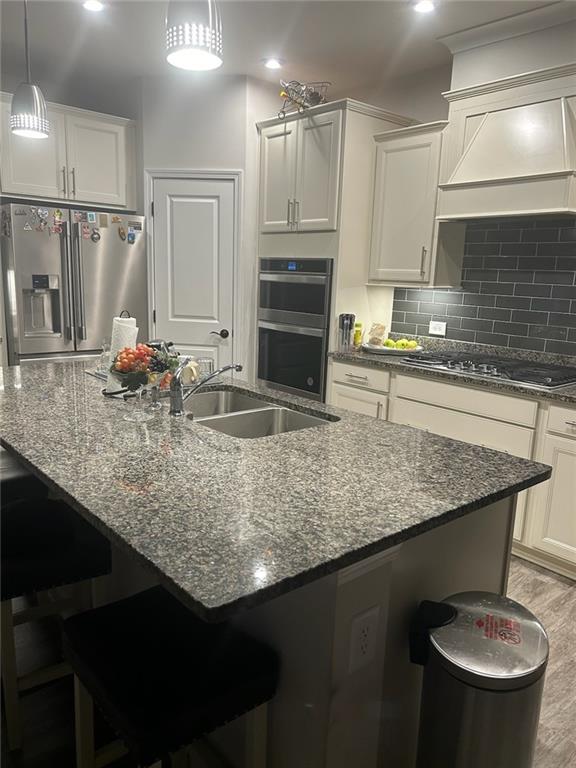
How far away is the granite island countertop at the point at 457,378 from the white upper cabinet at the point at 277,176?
107 centimetres

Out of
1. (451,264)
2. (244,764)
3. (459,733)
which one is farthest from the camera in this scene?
(451,264)

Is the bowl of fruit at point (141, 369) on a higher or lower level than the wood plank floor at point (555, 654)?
higher

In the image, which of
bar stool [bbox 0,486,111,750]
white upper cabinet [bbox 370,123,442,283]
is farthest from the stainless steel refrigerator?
bar stool [bbox 0,486,111,750]

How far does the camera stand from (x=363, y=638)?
1.26 meters

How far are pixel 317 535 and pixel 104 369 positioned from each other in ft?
6.13

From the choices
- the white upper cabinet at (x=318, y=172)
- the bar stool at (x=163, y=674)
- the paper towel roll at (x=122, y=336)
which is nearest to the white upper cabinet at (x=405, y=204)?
the white upper cabinet at (x=318, y=172)

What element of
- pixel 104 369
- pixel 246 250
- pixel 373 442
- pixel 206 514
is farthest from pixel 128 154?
pixel 206 514

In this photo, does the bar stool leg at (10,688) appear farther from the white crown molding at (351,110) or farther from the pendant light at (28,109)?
the white crown molding at (351,110)

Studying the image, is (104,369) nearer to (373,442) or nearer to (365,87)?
(373,442)

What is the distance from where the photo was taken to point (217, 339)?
4.42m

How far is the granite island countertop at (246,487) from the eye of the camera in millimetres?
1043

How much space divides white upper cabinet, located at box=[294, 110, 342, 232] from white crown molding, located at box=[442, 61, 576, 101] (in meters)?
0.73

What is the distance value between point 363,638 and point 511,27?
10.6 feet

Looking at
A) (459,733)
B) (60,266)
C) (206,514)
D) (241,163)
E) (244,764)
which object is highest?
(241,163)
